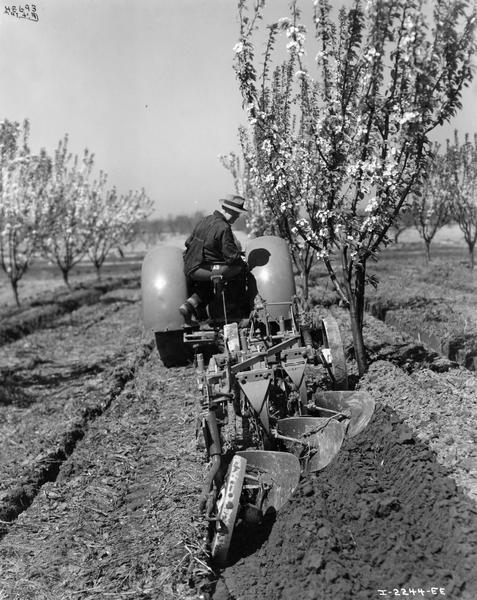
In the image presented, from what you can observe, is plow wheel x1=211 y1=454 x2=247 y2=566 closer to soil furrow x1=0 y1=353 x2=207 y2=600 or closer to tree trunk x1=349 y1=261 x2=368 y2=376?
soil furrow x1=0 y1=353 x2=207 y2=600

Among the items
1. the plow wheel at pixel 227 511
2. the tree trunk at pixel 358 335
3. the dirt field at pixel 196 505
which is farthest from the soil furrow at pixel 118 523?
the tree trunk at pixel 358 335

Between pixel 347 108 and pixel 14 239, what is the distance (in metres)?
11.9

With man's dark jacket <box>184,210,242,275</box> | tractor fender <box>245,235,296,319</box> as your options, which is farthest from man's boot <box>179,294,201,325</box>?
tractor fender <box>245,235,296,319</box>

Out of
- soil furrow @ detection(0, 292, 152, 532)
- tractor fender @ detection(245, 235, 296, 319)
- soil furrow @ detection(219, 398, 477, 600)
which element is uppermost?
tractor fender @ detection(245, 235, 296, 319)

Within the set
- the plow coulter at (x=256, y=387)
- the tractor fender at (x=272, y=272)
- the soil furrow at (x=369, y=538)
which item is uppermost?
the tractor fender at (x=272, y=272)

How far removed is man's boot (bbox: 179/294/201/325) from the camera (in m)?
6.19

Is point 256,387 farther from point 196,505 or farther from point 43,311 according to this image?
point 43,311

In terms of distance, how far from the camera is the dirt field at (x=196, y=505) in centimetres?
320

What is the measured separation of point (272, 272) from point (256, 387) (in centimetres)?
204

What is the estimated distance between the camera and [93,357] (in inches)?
406

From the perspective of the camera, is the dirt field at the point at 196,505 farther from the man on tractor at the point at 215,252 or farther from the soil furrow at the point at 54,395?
the man on tractor at the point at 215,252

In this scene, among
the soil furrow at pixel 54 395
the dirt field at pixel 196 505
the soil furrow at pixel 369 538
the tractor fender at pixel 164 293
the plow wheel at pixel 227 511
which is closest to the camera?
the soil furrow at pixel 369 538

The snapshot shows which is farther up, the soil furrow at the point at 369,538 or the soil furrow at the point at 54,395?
the soil furrow at the point at 369,538

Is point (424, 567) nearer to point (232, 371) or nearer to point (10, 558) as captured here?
point (232, 371)
